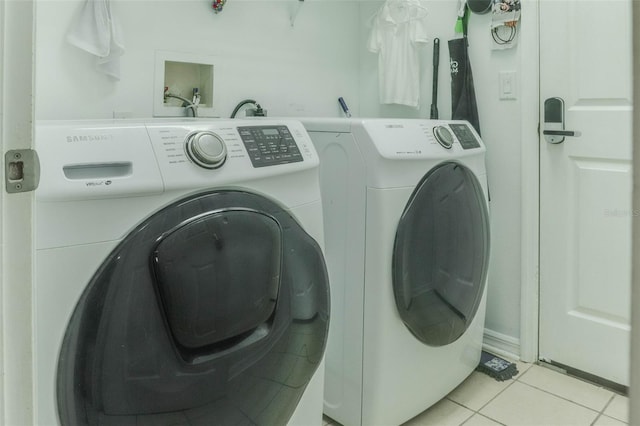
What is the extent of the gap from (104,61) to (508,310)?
6.31 feet

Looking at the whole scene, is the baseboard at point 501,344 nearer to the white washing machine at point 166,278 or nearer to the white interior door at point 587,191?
the white interior door at point 587,191

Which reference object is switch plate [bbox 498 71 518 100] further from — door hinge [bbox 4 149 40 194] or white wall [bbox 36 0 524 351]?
door hinge [bbox 4 149 40 194]

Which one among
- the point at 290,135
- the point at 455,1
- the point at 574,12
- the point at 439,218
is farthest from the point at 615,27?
the point at 290,135

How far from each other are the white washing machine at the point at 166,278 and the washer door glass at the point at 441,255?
1.43 ft

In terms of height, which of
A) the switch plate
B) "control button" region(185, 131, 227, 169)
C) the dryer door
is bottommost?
the dryer door

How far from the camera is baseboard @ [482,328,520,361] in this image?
1914mm

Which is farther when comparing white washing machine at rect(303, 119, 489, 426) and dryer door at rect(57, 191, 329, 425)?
white washing machine at rect(303, 119, 489, 426)

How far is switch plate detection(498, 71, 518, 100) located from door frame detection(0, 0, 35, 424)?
5.90 ft

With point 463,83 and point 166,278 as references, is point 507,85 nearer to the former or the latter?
point 463,83

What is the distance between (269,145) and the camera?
0.98 m

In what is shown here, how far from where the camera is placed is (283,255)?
920 millimetres

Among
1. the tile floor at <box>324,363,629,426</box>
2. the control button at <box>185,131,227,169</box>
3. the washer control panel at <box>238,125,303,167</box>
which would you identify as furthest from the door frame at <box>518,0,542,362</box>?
the control button at <box>185,131,227,169</box>

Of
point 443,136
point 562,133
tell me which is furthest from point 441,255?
point 562,133

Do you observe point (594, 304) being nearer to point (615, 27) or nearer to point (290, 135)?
point (615, 27)
